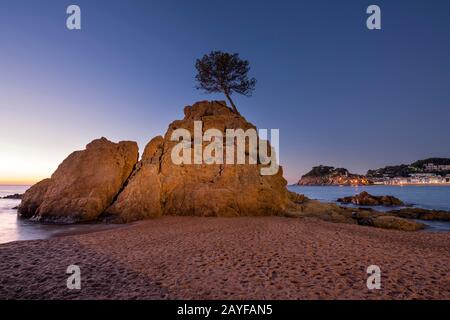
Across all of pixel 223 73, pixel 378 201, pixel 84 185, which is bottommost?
pixel 378 201

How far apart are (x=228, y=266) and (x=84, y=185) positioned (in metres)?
18.0

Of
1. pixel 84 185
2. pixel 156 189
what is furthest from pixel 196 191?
pixel 84 185

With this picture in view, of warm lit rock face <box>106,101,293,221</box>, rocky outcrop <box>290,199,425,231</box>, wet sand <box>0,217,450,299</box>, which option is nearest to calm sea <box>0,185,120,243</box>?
warm lit rock face <box>106,101,293,221</box>

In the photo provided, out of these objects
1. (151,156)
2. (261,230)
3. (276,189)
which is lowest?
(261,230)

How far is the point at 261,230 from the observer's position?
13.3 metres

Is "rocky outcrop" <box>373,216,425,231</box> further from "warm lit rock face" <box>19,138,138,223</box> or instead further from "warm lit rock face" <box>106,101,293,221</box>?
"warm lit rock face" <box>19,138,138,223</box>

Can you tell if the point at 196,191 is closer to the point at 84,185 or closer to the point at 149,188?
the point at 149,188

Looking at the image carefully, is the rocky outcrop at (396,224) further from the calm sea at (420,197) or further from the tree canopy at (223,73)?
the tree canopy at (223,73)

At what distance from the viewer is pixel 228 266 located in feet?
24.8

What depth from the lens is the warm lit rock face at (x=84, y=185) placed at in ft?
64.4
